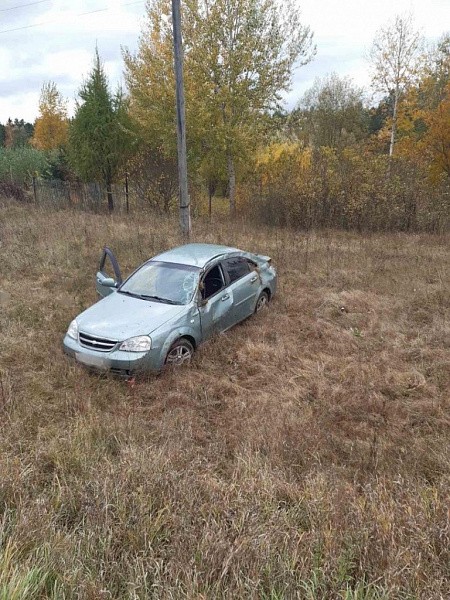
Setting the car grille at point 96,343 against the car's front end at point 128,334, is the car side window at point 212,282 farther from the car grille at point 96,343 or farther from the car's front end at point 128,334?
the car grille at point 96,343

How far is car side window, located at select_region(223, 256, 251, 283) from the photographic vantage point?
6672mm

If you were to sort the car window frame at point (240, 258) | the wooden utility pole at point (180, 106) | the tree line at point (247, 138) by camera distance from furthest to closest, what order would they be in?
1. the tree line at point (247, 138)
2. the wooden utility pole at point (180, 106)
3. the car window frame at point (240, 258)

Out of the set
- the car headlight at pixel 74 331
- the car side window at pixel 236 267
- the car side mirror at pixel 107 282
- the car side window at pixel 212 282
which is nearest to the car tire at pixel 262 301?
the car side window at pixel 236 267

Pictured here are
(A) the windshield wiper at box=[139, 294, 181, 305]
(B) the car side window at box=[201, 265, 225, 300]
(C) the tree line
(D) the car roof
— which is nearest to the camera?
(A) the windshield wiper at box=[139, 294, 181, 305]

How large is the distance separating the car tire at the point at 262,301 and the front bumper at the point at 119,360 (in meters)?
2.79

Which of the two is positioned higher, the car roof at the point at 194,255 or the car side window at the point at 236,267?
the car roof at the point at 194,255

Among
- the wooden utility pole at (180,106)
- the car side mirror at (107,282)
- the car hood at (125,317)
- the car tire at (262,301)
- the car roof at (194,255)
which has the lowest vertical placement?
the car tire at (262,301)

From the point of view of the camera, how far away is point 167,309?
5.57 m

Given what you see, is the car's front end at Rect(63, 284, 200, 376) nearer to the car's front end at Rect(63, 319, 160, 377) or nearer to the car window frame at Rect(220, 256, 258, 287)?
the car's front end at Rect(63, 319, 160, 377)

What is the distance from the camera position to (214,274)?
21.0 ft

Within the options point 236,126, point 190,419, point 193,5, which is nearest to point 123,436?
point 190,419

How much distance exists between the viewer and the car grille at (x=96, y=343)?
16.6ft

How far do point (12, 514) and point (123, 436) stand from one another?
4.39 ft

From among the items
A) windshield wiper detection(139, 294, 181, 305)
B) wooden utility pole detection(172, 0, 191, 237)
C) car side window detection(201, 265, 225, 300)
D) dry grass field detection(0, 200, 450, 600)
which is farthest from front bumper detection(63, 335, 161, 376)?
wooden utility pole detection(172, 0, 191, 237)
